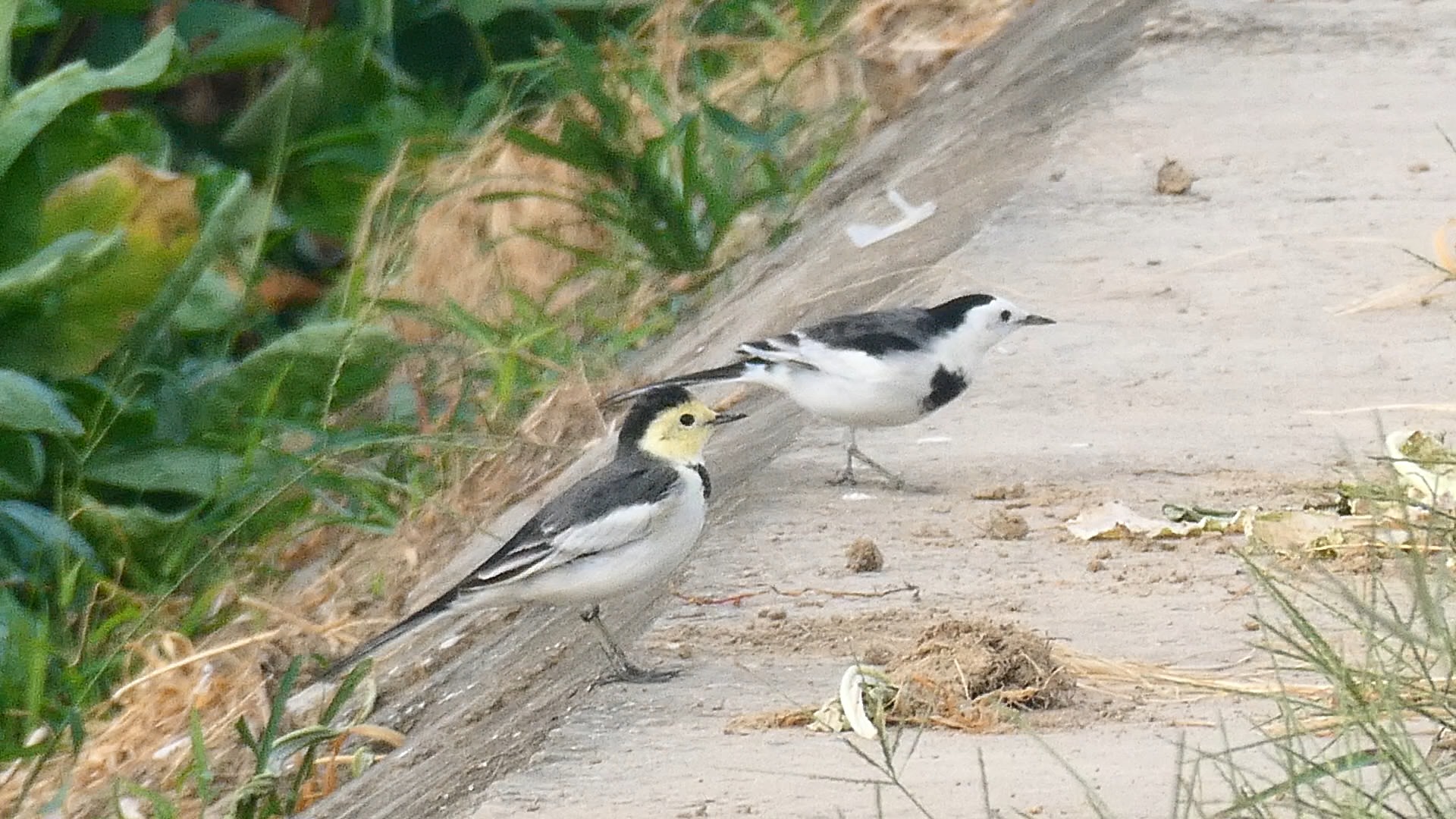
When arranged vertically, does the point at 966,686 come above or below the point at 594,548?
below

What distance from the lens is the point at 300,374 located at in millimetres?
7777

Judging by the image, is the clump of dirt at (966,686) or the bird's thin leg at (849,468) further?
the bird's thin leg at (849,468)

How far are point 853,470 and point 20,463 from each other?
298 centimetres

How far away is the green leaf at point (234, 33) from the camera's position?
998 centimetres

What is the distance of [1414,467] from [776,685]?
4.80 feet

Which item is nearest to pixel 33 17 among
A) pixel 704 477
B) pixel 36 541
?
pixel 36 541

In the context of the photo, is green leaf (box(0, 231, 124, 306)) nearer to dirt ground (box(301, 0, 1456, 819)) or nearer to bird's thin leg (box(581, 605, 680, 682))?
dirt ground (box(301, 0, 1456, 819))

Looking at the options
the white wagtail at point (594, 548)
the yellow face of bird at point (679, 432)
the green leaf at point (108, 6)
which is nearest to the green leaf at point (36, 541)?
the white wagtail at point (594, 548)

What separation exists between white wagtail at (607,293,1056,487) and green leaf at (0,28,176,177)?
9.24 feet

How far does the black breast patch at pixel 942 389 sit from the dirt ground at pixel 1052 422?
139 millimetres

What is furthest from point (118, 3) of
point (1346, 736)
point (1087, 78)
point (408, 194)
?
point (1346, 736)

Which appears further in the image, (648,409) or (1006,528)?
(648,409)

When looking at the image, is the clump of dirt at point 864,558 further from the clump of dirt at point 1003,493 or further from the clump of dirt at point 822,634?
the clump of dirt at point 1003,493

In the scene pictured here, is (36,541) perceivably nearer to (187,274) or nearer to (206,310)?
(187,274)
